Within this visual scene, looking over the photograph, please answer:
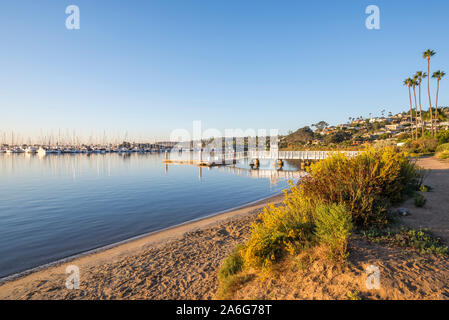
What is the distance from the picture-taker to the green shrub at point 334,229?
394cm

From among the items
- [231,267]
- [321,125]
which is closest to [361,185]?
[231,267]

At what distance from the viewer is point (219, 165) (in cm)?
4288

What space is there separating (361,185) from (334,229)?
223cm

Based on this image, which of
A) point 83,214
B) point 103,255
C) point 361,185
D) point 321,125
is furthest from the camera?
point 321,125

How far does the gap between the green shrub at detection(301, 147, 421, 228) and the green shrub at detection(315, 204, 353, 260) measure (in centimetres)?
82

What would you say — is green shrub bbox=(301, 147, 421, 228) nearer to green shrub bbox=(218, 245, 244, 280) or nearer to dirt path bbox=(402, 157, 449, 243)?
dirt path bbox=(402, 157, 449, 243)

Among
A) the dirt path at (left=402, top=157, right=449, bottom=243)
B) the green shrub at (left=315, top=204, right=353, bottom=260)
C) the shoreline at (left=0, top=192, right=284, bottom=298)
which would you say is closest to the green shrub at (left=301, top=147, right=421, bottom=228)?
the dirt path at (left=402, top=157, right=449, bottom=243)

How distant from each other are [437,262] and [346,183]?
2.36 meters

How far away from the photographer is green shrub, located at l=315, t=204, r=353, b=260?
155 inches

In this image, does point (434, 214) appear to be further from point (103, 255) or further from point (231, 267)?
point (103, 255)

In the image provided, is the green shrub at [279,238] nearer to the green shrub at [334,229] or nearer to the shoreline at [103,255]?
the green shrub at [334,229]

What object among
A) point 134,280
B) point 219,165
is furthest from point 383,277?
point 219,165

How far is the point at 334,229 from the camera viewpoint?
13.6 feet
